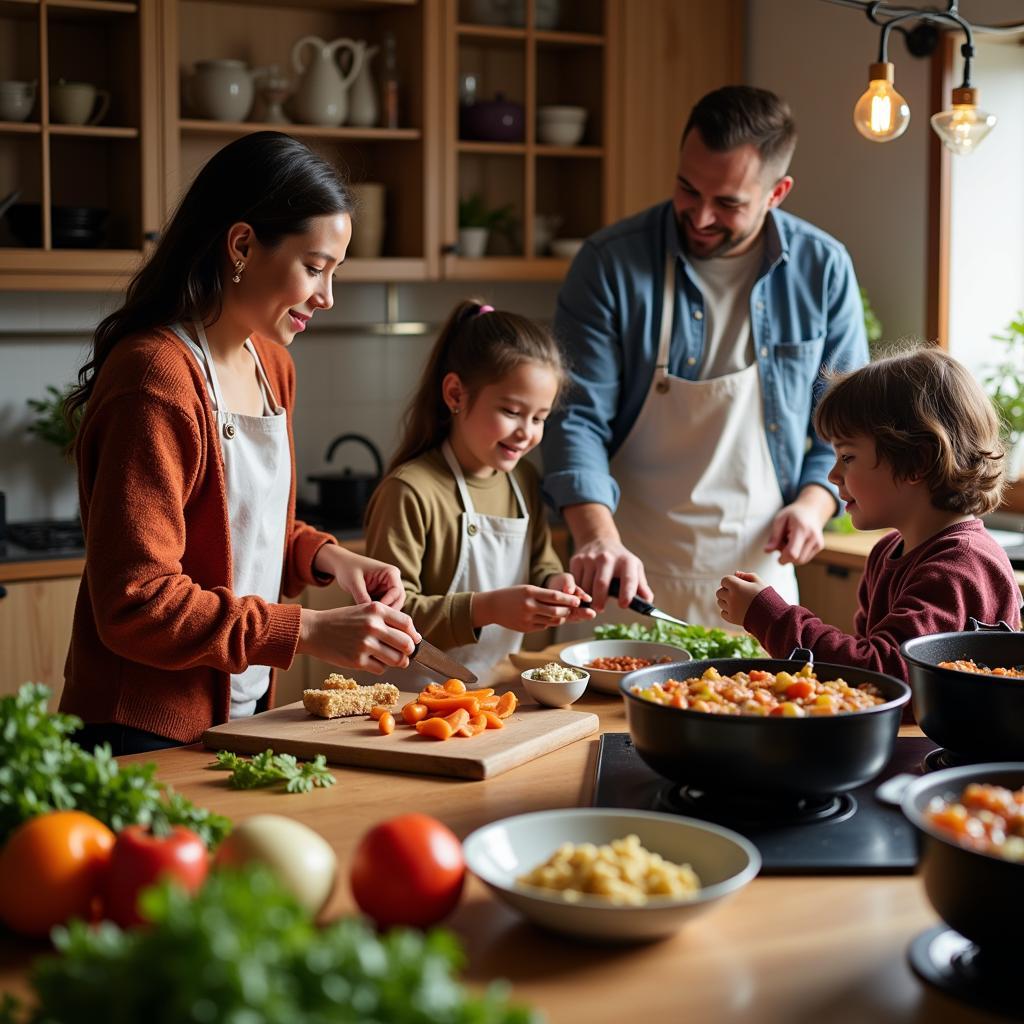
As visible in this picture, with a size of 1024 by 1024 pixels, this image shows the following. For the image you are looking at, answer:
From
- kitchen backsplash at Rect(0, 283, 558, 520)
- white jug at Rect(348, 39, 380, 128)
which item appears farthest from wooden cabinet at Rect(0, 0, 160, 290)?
white jug at Rect(348, 39, 380, 128)

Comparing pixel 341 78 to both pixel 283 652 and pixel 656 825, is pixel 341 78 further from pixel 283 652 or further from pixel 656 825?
pixel 656 825

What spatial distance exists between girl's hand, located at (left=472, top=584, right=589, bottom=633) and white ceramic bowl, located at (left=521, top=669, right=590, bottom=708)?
0.59 ft

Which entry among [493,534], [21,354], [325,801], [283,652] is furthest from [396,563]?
[21,354]

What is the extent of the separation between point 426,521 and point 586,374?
0.57m

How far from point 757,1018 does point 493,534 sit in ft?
5.16

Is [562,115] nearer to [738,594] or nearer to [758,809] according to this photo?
[738,594]

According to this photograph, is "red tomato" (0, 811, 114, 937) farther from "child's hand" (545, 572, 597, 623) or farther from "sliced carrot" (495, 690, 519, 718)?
"child's hand" (545, 572, 597, 623)

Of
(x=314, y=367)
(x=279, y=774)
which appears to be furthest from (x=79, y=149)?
(x=279, y=774)

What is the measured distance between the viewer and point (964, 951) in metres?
1.07

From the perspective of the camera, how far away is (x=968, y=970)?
1.03 metres

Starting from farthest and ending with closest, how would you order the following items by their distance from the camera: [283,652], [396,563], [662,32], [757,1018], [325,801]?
[662,32] → [396,563] → [283,652] → [325,801] → [757,1018]

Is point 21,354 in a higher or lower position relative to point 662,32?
lower

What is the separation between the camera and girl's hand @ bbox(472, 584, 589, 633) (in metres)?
2.03

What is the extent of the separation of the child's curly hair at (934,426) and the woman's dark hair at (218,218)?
802 mm
